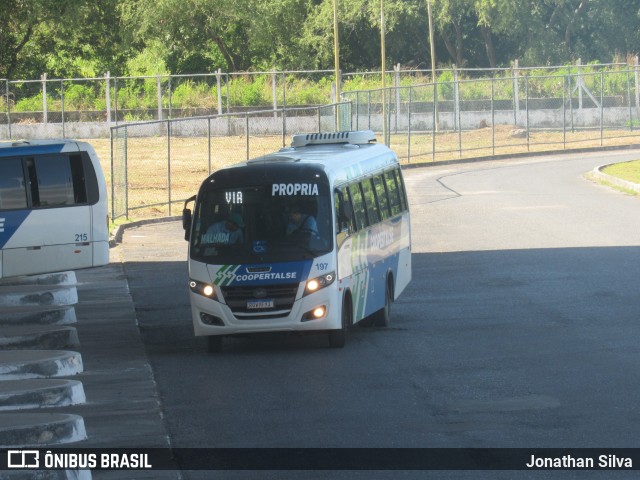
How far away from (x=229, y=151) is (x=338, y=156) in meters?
37.8

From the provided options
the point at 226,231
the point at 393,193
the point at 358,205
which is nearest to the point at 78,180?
the point at 393,193

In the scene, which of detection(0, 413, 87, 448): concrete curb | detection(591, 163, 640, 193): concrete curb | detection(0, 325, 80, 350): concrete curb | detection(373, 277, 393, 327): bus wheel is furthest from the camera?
detection(591, 163, 640, 193): concrete curb

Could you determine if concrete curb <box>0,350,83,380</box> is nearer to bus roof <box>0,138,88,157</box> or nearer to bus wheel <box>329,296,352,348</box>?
bus wheel <box>329,296,352,348</box>

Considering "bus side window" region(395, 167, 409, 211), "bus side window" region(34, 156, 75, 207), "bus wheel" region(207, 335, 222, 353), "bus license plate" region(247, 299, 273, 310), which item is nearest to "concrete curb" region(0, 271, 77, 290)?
"bus side window" region(34, 156, 75, 207)

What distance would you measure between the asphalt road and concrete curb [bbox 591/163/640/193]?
8.42 m

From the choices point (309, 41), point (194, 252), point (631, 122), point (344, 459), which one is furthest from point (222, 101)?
point (344, 459)

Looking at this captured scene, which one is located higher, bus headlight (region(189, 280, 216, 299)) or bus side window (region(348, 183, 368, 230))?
bus side window (region(348, 183, 368, 230))

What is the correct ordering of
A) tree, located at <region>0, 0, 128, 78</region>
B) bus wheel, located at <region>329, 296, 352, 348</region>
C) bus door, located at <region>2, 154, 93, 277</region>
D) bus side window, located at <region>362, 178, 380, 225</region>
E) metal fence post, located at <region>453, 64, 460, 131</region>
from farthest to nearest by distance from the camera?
metal fence post, located at <region>453, 64, 460, 131</region> < tree, located at <region>0, 0, 128, 78</region> < bus door, located at <region>2, 154, 93, 277</region> < bus side window, located at <region>362, 178, 380, 225</region> < bus wheel, located at <region>329, 296, 352, 348</region>

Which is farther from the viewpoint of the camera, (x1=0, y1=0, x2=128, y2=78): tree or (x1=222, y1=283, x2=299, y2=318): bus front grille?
(x1=0, y1=0, x2=128, y2=78): tree

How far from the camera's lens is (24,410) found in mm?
12141

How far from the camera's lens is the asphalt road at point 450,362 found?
421 inches

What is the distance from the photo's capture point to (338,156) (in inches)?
682

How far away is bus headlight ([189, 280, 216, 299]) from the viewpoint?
1569cm
